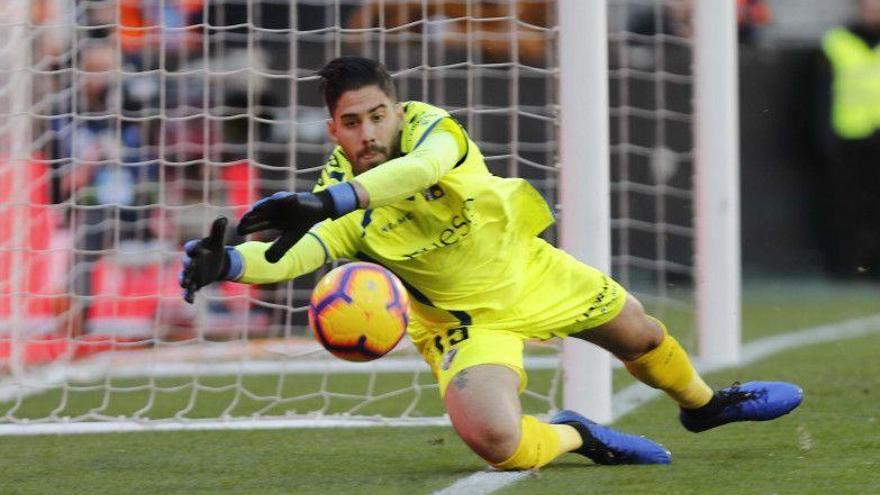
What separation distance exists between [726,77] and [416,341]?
3828 millimetres

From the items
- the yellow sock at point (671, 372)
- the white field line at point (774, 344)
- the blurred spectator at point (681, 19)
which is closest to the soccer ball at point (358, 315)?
the yellow sock at point (671, 372)

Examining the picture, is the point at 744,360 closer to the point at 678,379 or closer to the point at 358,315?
the point at 678,379

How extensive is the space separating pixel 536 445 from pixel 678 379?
2.49 ft

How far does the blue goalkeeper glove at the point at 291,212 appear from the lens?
507cm

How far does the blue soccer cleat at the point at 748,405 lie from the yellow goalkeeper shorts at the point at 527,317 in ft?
1.73

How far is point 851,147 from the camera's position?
48.3 ft

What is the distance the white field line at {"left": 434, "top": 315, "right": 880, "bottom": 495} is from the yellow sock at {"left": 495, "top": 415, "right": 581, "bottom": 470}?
0.04 meters

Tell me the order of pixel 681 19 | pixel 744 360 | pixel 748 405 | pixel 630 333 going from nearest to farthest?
pixel 630 333, pixel 748 405, pixel 744 360, pixel 681 19

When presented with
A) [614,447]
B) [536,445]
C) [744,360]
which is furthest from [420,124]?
[744,360]

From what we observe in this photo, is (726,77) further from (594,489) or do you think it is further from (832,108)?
(832,108)

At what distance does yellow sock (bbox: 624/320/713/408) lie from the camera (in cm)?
622

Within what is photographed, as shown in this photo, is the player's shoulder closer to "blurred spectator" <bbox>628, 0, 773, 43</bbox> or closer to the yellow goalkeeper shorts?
the yellow goalkeeper shorts

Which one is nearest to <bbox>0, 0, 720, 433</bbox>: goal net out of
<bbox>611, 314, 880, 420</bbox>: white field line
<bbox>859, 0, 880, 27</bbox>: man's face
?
<bbox>611, 314, 880, 420</bbox>: white field line

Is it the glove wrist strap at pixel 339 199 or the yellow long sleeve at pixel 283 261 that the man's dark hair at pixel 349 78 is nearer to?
the yellow long sleeve at pixel 283 261
